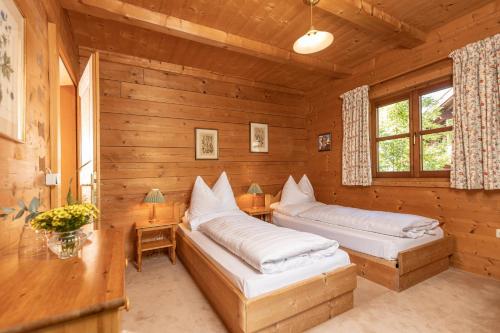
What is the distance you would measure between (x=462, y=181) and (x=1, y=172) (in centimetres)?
371

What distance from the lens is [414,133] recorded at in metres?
3.10

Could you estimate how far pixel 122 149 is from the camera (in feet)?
10.3

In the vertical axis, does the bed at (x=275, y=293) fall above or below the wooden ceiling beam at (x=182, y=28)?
below

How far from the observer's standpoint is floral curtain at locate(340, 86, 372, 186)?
3.47 m

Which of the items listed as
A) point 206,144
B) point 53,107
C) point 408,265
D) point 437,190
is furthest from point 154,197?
point 437,190

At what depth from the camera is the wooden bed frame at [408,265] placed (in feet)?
7.22

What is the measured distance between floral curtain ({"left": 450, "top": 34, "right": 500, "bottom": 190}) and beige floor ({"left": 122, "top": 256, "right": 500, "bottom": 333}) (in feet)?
3.38

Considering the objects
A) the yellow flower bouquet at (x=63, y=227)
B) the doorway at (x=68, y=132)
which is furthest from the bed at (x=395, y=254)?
the doorway at (x=68, y=132)

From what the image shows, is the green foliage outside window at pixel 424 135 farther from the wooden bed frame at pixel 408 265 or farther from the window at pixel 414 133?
the wooden bed frame at pixel 408 265

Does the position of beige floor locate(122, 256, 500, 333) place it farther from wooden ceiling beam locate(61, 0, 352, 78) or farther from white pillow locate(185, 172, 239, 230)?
wooden ceiling beam locate(61, 0, 352, 78)

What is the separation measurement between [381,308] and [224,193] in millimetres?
2283

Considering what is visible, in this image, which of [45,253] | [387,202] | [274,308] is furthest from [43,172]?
[387,202]

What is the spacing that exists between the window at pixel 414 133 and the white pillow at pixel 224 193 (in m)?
2.17

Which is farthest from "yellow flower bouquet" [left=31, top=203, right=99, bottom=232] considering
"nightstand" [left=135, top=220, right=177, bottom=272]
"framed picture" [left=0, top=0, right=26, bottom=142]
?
"nightstand" [left=135, top=220, right=177, bottom=272]
